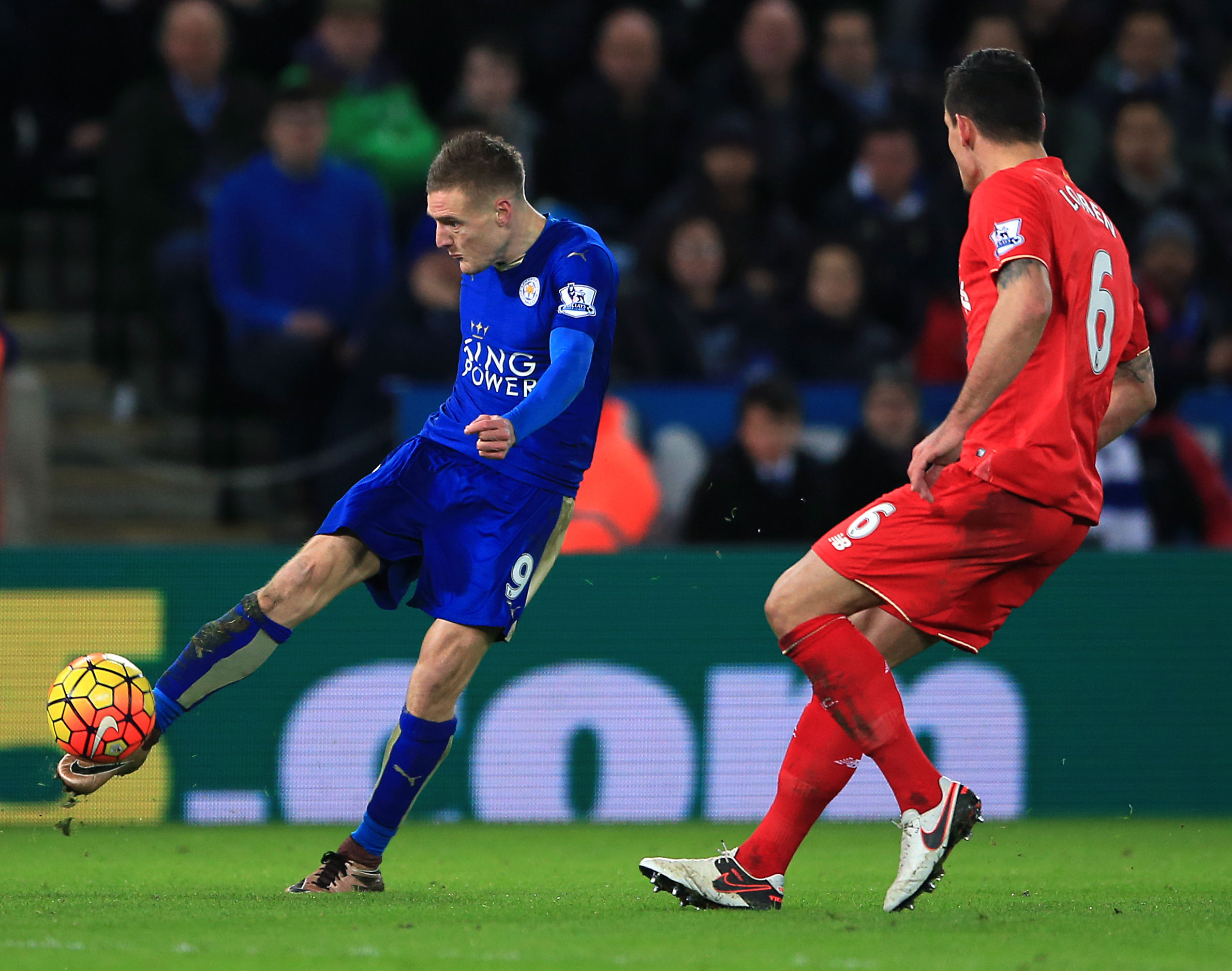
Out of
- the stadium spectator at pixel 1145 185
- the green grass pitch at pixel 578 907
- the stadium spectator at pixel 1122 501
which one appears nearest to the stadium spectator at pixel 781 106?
the stadium spectator at pixel 1145 185

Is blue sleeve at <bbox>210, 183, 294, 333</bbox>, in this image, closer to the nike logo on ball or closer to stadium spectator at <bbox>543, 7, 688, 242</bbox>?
stadium spectator at <bbox>543, 7, 688, 242</bbox>

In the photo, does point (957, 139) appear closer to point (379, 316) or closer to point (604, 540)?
point (604, 540)

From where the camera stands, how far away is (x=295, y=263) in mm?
10055

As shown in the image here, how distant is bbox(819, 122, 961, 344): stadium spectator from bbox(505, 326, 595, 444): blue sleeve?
5.83 metres

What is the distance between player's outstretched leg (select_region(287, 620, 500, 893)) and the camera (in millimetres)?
5555

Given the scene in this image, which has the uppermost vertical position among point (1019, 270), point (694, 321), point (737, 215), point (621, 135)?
point (621, 135)

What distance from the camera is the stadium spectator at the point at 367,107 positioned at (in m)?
10.9

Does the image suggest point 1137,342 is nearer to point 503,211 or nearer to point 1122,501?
point 503,211

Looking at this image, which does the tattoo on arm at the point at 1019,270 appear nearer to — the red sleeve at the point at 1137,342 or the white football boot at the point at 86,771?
the red sleeve at the point at 1137,342

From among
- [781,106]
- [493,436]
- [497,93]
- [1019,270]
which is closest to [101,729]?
[493,436]

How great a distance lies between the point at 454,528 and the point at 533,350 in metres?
0.61

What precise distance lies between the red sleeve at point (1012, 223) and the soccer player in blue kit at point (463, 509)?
1212mm

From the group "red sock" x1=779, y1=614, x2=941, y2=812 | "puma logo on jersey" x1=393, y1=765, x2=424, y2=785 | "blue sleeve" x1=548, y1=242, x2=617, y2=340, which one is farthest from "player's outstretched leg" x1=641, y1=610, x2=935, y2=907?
"blue sleeve" x1=548, y1=242, x2=617, y2=340

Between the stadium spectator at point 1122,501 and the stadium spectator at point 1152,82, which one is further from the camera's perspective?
the stadium spectator at point 1152,82
